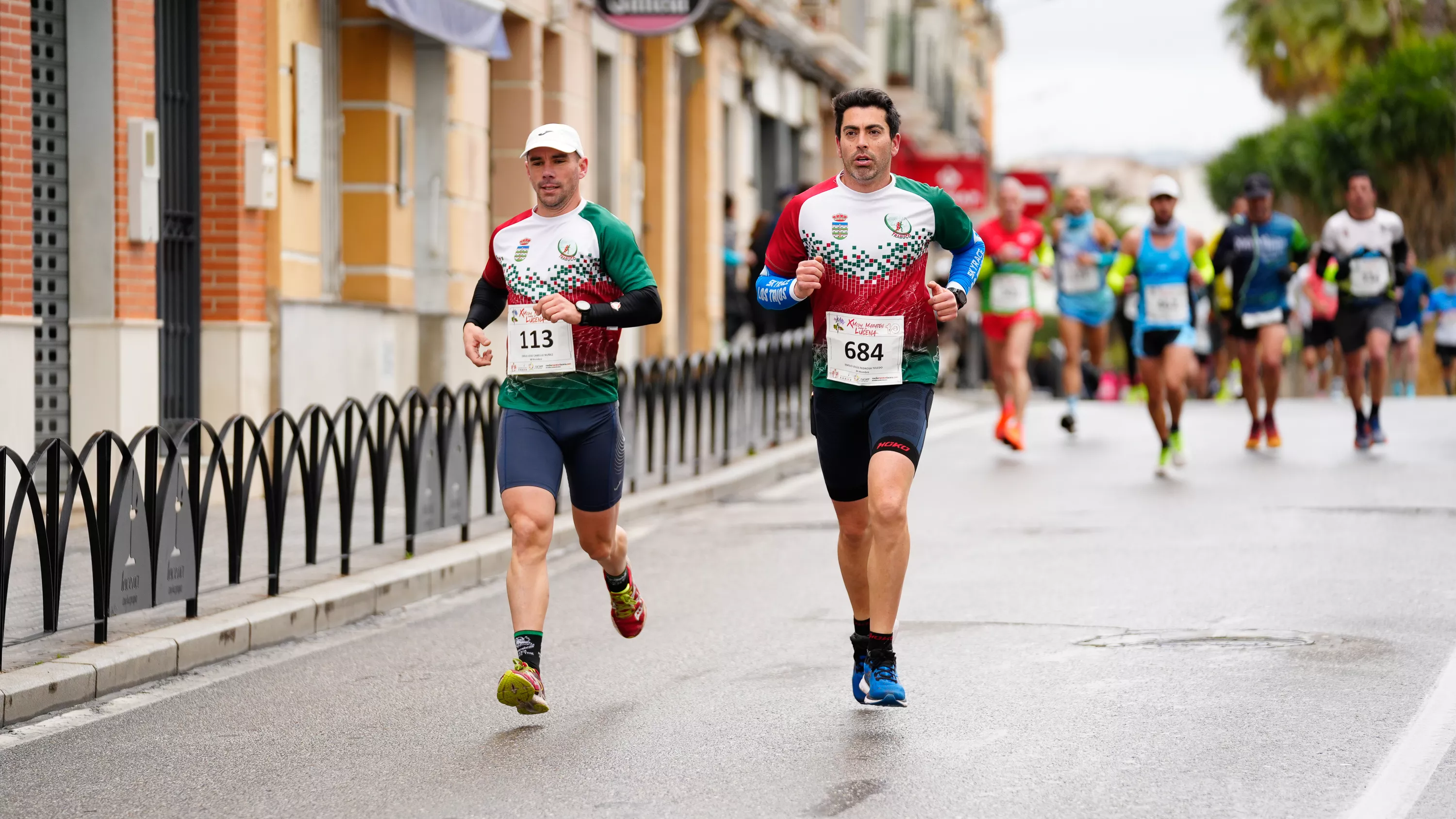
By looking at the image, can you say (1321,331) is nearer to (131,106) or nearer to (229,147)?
(229,147)

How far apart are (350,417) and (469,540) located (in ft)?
5.05

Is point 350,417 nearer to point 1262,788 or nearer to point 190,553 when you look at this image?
point 190,553

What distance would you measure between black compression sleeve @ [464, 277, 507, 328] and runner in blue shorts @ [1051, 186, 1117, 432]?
10960 mm

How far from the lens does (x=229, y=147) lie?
15.1m

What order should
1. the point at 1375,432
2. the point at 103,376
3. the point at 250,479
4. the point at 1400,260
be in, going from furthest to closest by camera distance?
the point at 1375,432
the point at 1400,260
the point at 103,376
the point at 250,479

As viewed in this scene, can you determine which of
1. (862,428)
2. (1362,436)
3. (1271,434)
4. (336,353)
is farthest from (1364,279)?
(862,428)

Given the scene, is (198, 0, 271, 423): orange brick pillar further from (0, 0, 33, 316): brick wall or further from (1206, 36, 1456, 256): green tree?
(1206, 36, 1456, 256): green tree

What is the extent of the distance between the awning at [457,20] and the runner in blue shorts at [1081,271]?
507cm

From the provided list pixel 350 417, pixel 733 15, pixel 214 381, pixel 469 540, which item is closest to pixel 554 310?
pixel 350 417

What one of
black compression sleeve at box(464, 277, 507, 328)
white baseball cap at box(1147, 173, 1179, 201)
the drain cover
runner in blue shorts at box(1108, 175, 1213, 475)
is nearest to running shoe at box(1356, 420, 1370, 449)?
runner in blue shorts at box(1108, 175, 1213, 475)

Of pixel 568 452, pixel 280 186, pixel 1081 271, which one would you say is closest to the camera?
pixel 568 452

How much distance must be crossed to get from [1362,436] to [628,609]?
1050cm

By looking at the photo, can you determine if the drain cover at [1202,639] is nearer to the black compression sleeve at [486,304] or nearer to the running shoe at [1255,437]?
the black compression sleeve at [486,304]

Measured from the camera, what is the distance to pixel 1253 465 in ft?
52.6
